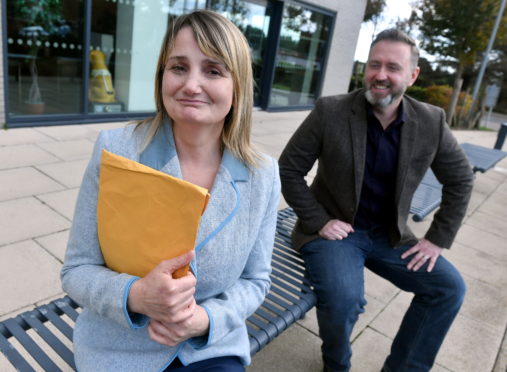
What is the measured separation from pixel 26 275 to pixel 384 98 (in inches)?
96.1

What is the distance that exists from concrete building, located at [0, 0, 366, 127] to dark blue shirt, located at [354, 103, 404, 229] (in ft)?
16.8

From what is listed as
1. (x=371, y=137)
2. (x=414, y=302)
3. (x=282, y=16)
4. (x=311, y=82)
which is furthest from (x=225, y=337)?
(x=311, y=82)

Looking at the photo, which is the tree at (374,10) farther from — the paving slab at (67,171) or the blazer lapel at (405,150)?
the blazer lapel at (405,150)

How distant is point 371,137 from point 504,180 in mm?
6645

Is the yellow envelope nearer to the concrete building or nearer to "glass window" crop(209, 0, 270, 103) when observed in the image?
the concrete building

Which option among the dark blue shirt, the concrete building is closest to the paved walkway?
the dark blue shirt

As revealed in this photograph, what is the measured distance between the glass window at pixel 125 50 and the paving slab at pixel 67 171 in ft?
8.00

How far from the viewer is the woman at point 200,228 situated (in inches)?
50.3

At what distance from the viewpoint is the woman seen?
1.28 meters

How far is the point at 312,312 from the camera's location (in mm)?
2932

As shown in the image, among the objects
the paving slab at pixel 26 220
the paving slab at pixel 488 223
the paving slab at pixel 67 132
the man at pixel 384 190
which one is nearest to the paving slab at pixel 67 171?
the paving slab at pixel 26 220

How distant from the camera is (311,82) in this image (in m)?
12.0

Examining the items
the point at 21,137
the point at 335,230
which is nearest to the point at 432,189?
the point at 335,230

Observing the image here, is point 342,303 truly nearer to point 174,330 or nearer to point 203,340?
point 203,340
